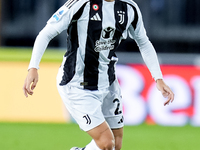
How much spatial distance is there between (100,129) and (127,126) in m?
3.79

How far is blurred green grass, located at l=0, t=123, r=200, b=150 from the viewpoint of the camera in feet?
19.8

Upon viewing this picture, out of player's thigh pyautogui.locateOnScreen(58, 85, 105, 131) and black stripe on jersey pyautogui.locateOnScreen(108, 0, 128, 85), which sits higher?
black stripe on jersey pyautogui.locateOnScreen(108, 0, 128, 85)

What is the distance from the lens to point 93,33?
3883 mm

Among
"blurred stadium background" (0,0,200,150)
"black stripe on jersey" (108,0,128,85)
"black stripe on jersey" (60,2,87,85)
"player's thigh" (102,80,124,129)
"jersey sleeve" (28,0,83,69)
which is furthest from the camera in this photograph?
"blurred stadium background" (0,0,200,150)

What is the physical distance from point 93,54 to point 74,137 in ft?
9.65

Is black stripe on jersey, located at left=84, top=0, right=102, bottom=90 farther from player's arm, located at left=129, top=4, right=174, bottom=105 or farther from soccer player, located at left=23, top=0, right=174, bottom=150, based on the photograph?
player's arm, located at left=129, top=4, right=174, bottom=105

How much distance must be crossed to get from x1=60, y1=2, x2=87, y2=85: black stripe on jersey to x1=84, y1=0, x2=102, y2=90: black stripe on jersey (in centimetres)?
10

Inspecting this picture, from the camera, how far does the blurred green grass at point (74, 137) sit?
6031mm

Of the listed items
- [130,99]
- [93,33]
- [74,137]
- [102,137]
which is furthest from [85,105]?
[130,99]

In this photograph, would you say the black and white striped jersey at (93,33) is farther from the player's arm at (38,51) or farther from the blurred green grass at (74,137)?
the blurred green grass at (74,137)

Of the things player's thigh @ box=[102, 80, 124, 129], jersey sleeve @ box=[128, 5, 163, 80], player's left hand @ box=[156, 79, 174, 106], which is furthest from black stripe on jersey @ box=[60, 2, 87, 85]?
player's left hand @ box=[156, 79, 174, 106]

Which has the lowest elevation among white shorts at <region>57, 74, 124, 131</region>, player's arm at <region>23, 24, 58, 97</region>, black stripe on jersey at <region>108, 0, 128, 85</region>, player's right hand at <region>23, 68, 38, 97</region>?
white shorts at <region>57, 74, 124, 131</region>

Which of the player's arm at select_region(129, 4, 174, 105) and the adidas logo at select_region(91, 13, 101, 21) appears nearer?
the adidas logo at select_region(91, 13, 101, 21)

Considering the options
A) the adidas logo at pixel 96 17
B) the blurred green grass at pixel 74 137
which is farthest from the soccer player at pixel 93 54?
the blurred green grass at pixel 74 137
